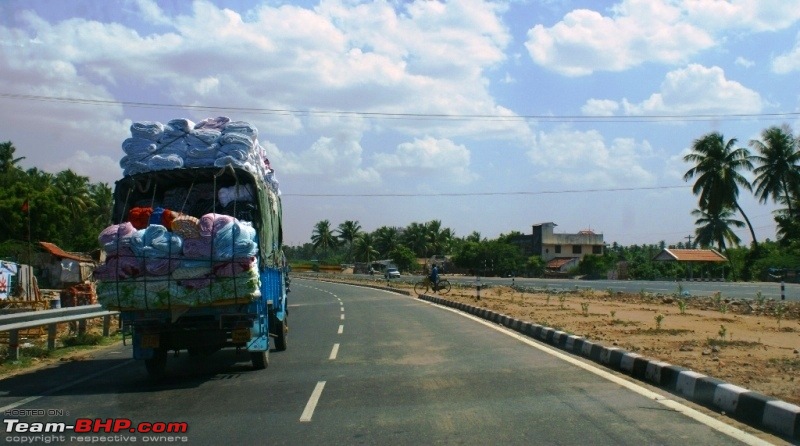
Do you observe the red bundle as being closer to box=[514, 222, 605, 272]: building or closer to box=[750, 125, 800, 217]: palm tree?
box=[750, 125, 800, 217]: palm tree

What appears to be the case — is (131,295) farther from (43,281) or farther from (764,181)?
(764,181)

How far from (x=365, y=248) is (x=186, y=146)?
390 ft

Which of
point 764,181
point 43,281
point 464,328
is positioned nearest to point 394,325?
point 464,328

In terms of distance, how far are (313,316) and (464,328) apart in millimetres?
7278

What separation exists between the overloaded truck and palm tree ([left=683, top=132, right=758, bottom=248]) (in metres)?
55.4

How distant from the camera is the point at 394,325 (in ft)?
65.0

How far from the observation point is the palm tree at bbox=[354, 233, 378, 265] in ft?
427

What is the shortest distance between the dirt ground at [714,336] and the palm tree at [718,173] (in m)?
37.9

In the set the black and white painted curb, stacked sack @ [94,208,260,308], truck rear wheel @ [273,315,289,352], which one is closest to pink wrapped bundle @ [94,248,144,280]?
stacked sack @ [94,208,260,308]

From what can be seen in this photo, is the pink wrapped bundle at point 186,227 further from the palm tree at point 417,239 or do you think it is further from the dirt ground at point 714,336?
the palm tree at point 417,239

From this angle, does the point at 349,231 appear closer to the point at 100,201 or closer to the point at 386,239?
the point at 386,239

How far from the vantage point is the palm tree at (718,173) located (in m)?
60.1

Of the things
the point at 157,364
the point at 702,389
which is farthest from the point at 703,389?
the point at 157,364

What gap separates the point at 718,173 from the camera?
60.3 m
